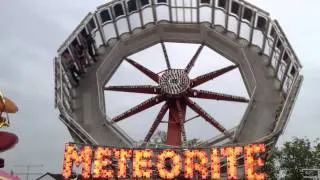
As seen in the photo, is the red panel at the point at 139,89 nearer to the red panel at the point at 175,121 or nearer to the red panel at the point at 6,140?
the red panel at the point at 175,121

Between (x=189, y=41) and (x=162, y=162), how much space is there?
16.6 m

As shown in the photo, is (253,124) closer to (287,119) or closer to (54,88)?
(287,119)

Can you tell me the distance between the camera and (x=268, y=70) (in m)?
52.3

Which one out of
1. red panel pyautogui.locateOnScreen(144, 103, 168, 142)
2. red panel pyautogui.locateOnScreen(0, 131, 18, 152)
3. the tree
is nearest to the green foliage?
the tree

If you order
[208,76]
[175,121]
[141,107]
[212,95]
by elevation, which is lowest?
[175,121]

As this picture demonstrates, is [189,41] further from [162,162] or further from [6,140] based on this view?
[6,140]

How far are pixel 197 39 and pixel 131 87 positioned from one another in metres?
8.94

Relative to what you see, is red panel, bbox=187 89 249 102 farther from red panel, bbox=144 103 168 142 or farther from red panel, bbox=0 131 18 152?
red panel, bbox=0 131 18 152

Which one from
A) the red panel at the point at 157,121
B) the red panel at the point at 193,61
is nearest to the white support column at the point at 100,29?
the red panel at the point at 193,61

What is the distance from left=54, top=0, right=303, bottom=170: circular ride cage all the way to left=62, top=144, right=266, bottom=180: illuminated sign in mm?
3834

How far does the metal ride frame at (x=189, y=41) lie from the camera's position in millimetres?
49312

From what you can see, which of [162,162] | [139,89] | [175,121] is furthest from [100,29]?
[162,162]

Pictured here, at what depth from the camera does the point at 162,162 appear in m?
44.1

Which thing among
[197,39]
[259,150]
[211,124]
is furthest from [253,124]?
[197,39]
